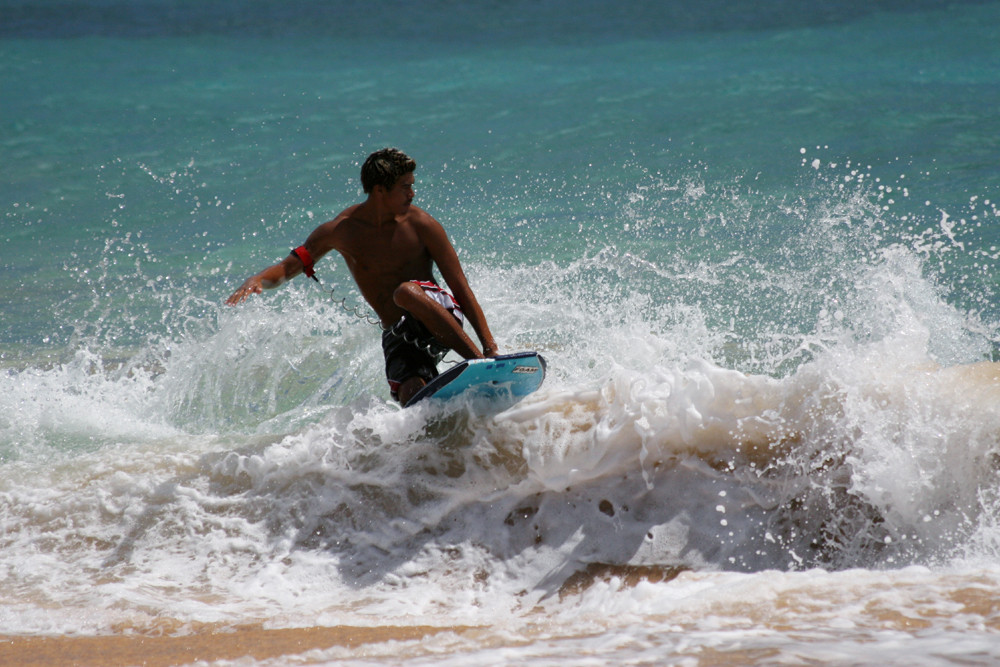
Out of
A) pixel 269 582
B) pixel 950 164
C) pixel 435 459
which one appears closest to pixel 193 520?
pixel 269 582

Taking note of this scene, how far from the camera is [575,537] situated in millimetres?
3689

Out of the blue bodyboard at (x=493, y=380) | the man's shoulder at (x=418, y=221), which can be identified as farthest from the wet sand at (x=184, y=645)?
the man's shoulder at (x=418, y=221)

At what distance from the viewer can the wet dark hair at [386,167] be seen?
13.7ft

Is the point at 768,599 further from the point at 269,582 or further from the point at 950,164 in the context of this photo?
the point at 950,164

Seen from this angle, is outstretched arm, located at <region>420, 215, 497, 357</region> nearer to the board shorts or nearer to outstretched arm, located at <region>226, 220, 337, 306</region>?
the board shorts

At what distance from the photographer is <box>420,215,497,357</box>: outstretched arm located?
Result: 427cm

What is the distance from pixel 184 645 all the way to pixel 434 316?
1.73 meters

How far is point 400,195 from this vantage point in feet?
13.9

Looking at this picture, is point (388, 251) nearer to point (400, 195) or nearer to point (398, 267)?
point (398, 267)

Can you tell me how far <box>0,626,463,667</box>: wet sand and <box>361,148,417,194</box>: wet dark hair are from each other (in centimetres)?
201

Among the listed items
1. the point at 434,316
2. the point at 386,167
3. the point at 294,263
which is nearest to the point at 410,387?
the point at 434,316

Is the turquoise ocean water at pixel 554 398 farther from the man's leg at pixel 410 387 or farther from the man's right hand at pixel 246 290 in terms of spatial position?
the man's right hand at pixel 246 290

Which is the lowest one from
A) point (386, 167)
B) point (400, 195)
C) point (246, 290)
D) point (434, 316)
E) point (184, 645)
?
point (184, 645)

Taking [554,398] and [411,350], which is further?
[411,350]
